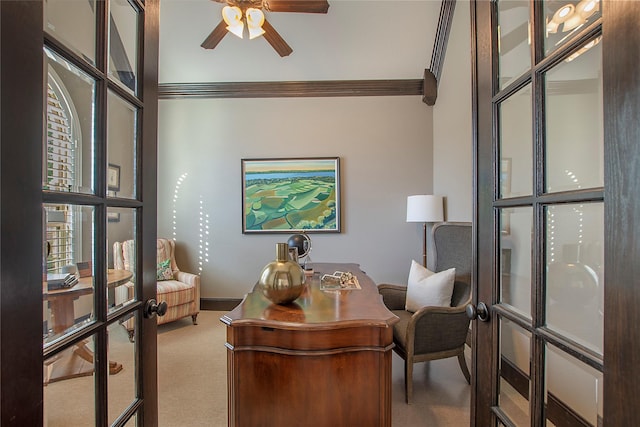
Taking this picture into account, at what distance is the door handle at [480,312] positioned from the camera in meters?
1.07

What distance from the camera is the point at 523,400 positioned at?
0.88 metres

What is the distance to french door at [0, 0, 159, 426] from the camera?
21.1 inches

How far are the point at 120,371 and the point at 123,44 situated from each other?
104 cm

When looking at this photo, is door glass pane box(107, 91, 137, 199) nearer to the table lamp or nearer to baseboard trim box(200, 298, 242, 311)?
the table lamp

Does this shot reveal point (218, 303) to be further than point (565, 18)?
Yes

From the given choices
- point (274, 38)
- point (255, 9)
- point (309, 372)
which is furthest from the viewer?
point (274, 38)

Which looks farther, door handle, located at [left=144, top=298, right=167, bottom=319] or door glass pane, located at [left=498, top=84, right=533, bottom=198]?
door handle, located at [left=144, top=298, right=167, bottom=319]

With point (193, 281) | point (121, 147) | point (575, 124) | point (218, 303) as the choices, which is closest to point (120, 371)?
point (121, 147)

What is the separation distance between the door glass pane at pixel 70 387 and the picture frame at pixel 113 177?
42 cm

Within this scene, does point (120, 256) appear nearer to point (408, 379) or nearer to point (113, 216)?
point (113, 216)

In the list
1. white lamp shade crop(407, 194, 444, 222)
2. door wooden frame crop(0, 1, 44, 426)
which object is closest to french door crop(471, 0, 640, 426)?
door wooden frame crop(0, 1, 44, 426)

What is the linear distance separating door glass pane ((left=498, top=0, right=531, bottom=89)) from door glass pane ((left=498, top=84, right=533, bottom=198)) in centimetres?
8

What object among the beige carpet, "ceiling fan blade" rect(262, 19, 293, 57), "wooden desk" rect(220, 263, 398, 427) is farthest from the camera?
"ceiling fan blade" rect(262, 19, 293, 57)

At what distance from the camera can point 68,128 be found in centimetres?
74
